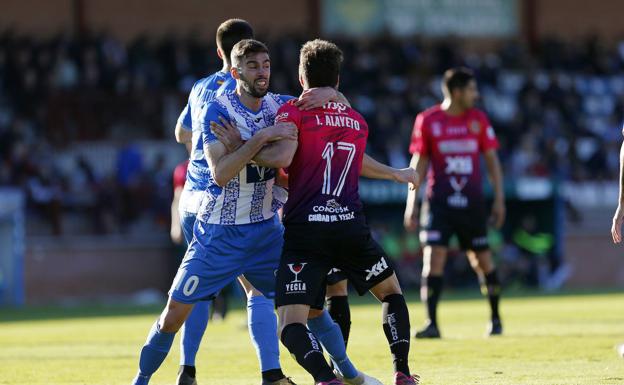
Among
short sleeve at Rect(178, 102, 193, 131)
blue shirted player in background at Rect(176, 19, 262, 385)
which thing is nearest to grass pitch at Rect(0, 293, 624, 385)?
blue shirted player in background at Rect(176, 19, 262, 385)

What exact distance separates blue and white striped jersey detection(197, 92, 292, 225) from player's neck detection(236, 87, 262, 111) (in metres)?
0.02

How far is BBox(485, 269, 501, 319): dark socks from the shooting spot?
12039 mm

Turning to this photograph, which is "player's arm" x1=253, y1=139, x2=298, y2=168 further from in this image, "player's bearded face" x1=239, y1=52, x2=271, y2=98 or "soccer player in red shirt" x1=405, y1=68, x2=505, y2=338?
"soccer player in red shirt" x1=405, y1=68, x2=505, y2=338

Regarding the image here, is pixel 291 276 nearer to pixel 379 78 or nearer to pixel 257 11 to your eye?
pixel 379 78

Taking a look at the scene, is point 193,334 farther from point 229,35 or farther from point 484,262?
point 484,262

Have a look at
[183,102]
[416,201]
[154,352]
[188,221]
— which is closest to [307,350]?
[154,352]

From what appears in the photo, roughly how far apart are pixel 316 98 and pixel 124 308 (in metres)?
13.9

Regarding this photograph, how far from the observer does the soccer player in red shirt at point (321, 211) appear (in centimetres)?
723

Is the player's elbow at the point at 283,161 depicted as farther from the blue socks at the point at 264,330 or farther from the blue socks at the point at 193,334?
the blue socks at the point at 193,334

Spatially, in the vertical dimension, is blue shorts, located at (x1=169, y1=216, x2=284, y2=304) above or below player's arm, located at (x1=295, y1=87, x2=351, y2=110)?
below

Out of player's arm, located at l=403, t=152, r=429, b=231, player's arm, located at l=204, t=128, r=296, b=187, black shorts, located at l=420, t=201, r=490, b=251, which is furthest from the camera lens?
black shorts, located at l=420, t=201, r=490, b=251

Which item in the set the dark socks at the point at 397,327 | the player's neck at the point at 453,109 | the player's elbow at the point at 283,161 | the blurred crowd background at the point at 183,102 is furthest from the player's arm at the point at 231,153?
the blurred crowd background at the point at 183,102

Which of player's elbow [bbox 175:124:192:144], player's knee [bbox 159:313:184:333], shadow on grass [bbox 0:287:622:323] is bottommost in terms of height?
shadow on grass [bbox 0:287:622:323]

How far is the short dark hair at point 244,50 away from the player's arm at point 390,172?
944 millimetres
